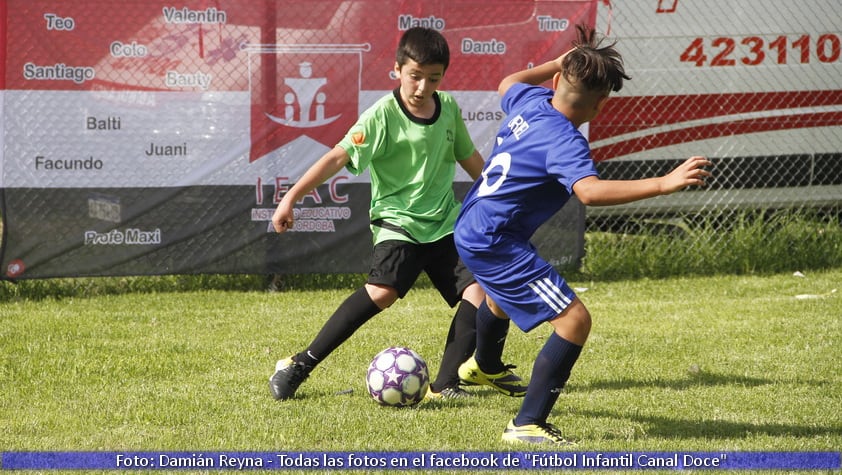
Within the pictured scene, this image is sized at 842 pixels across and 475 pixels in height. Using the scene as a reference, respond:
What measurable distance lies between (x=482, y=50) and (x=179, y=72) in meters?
2.15

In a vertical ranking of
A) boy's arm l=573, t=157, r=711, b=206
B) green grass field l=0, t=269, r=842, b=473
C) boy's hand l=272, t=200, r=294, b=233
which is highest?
boy's arm l=573, t=157, r=711, b=206

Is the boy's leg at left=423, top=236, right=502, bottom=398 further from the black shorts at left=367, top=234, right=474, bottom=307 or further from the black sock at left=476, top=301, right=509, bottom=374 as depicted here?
the black sock at left=476, top=301, right=509, bottom=374

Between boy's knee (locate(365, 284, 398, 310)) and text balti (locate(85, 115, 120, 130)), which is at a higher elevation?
boy's knee (locate(365, 284, 398, 310))

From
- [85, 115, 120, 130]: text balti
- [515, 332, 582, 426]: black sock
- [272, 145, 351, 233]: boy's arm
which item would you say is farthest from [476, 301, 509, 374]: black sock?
[85, 115, 120, 130]: text balti

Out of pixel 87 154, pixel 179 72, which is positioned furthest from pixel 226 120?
pixel 87 154

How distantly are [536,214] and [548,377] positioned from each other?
65 centimetres

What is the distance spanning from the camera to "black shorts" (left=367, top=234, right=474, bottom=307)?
5.05 meters

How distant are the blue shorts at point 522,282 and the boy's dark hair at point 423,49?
1.00m

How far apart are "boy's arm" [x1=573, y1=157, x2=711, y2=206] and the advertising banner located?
4116mm

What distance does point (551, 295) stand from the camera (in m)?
4.24

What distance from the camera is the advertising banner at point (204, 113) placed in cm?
728

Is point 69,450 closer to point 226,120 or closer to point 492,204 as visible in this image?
point 492,204

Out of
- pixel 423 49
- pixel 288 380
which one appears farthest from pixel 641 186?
pixel 288 380

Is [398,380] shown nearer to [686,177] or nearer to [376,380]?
[376,380]
